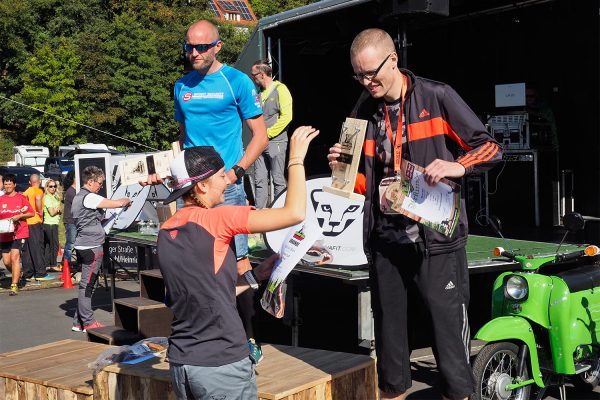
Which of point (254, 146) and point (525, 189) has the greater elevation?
point (254, 146)

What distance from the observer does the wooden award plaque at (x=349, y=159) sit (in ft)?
12.7

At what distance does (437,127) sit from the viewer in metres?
3.82

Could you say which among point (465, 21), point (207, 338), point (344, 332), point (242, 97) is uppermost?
point (465, 21)

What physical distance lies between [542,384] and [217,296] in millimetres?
2952

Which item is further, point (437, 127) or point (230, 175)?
point (230, 175)

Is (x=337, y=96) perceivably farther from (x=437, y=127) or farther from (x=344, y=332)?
(x=437, y=127)

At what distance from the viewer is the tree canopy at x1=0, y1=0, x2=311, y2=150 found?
4872cm

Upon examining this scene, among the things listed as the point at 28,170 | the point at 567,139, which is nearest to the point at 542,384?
the point at 567,139

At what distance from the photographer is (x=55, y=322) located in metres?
10.5

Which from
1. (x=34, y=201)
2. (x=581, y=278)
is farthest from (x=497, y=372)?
(x=34, y=201)

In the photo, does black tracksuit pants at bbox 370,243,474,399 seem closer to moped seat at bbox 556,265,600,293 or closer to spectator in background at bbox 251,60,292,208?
moped seat at bbox 556,265,600,293

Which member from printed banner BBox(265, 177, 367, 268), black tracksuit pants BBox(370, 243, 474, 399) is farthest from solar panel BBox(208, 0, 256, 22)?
black tracksuit pants BBox(370, 243, 474, 399)

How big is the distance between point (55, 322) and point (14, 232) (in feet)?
11.2

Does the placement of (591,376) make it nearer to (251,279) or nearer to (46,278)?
(251,279)
